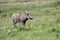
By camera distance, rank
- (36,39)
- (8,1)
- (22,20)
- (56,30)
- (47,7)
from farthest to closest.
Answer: (8,1) → (47,7) → (22,20) → (56,30) → (36,39)

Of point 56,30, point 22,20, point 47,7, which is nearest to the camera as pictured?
point 56,30

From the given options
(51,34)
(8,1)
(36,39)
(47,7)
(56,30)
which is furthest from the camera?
(8,1)

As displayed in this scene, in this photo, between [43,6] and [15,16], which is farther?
[43,6]

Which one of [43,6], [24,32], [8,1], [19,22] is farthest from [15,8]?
[24,32]

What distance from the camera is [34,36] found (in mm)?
14281

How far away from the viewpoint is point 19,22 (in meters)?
18.2

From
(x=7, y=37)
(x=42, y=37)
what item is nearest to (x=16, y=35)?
(x=7, y=37)

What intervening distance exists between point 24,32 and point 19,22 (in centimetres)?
254

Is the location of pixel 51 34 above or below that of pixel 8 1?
above

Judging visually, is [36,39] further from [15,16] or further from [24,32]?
[15,16]

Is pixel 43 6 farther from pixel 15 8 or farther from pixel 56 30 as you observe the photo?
pixel 56 30

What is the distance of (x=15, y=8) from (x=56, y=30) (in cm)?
1777

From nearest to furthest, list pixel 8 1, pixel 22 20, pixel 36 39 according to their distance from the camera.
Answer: pixel 36 39 → pixel 22 20 → pixel 8 1

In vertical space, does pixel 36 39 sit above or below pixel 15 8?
above
